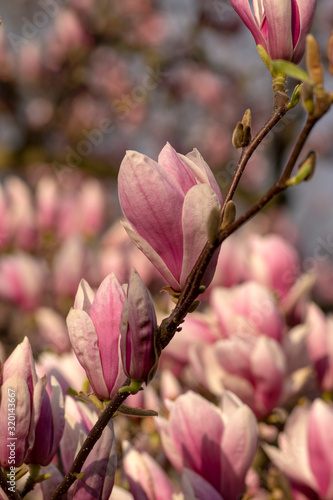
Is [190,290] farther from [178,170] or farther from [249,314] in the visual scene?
[249,314]

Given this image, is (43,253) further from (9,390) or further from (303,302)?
(9,390)

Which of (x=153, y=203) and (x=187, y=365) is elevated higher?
(x=153, y=203)

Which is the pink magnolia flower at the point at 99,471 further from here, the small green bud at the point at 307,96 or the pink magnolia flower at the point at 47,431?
the small green bud at the point at 307,96

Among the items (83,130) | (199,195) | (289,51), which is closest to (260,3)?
(289,51)

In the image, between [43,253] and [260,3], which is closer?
[260,3]

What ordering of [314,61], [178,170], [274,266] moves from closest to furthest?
[314,61] → [178,170] → [274,266]

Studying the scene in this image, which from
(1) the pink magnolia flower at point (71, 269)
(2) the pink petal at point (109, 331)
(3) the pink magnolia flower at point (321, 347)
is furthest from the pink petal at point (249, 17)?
(1) the pink magnolia flower at point (71, 269)

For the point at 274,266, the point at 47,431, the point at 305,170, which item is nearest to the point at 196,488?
the point at 47,431
